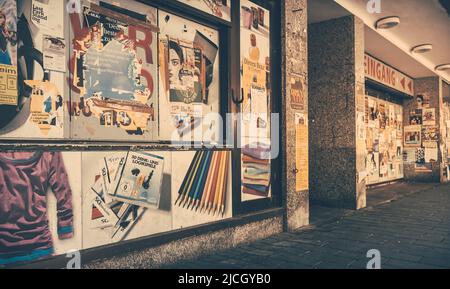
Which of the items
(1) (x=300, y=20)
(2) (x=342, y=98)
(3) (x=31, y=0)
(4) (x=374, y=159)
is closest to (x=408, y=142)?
(4) (x=374, y=159)

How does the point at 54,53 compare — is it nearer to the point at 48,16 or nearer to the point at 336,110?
the point at 48,16

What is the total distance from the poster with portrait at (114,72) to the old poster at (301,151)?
262 cm

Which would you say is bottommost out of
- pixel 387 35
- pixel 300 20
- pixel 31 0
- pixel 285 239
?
pixel 285 239

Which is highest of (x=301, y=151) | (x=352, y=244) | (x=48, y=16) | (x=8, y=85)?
(x=48, y=16)

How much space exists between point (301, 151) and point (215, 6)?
8.51ft

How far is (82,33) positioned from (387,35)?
7927 mm

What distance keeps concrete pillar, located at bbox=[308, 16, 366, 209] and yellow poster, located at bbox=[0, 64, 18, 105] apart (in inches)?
238

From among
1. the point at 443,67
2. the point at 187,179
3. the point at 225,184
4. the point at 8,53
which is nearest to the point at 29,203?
the point at 8,53

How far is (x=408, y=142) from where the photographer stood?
1401cm

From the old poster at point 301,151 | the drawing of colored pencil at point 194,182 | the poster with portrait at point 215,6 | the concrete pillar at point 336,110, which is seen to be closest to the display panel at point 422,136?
the concrete pillar at point 336,110

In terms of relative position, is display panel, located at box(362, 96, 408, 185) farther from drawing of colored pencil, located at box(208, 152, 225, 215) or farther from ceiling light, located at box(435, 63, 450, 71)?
drawing of colored pencil, located at box(208, 152, 225, 215)

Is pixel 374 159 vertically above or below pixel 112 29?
below

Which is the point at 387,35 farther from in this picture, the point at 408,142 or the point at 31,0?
the point at 31,0

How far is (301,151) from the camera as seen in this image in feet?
19.2
